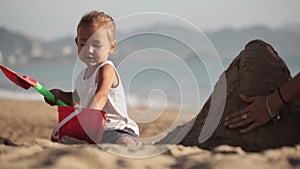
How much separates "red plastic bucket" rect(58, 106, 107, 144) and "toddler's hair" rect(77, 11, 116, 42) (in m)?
0.68

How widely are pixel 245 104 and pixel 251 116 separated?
0.14 m

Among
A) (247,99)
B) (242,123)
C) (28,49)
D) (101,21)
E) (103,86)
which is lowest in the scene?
(28,49)

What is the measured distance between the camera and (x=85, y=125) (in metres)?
3.13

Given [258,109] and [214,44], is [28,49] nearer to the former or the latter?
[214,44]

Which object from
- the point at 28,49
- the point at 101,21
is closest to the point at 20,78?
the point at 101,21

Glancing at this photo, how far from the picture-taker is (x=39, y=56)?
100.0 feet

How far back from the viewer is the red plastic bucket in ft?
10.2

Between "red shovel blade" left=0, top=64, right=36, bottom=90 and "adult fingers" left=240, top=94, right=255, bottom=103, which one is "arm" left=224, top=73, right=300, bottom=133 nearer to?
"adult fingers" left=240, top=94, right=255, bottom=103

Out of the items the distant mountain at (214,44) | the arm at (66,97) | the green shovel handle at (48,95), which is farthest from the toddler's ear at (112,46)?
the distant mountain at (214,44)

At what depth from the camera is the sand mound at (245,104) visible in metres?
3.24

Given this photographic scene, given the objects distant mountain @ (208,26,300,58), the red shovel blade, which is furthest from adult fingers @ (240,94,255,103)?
distant mountain @ (208,26,300,58)

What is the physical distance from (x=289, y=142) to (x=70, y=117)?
1.36 m

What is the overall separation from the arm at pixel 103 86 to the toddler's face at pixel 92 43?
0.42 ft

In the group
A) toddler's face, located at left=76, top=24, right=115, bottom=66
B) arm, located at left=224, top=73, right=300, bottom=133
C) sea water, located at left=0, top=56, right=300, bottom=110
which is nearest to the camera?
arm, located at left=224, top=73, right=300, bottom=133
